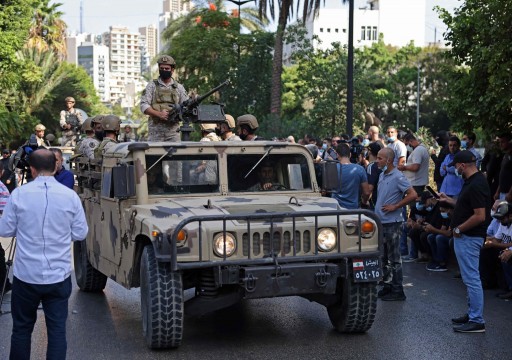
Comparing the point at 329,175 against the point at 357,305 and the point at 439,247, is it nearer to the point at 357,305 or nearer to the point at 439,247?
the point at 357,305

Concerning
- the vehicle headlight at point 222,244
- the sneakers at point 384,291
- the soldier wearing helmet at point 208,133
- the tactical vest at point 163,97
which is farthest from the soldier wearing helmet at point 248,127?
the vehicle headlight at point 222,244

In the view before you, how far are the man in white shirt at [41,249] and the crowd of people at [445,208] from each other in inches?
155

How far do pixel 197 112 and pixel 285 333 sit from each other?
9.70ft

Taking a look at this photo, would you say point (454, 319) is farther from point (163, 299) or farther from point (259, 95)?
point (259, 95)

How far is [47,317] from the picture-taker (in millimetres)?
6453

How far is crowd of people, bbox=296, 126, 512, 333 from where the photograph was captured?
8492mm

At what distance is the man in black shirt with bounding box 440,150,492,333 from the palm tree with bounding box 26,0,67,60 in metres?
44.9

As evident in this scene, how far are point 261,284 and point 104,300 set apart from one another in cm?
352

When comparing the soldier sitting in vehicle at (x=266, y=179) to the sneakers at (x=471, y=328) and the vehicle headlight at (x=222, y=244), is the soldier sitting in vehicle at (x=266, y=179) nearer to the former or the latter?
the vehicle headlight at (x=222, y=244)

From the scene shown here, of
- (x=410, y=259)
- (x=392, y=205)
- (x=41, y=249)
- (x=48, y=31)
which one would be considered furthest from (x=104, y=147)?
(x=48, y=31)

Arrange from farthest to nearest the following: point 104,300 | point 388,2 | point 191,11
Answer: point 388,2, point 191,11, point 104,300

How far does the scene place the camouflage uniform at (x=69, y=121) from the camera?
62.2 ft

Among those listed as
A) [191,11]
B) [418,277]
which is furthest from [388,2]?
[418,277]

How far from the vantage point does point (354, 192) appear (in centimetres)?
1130
